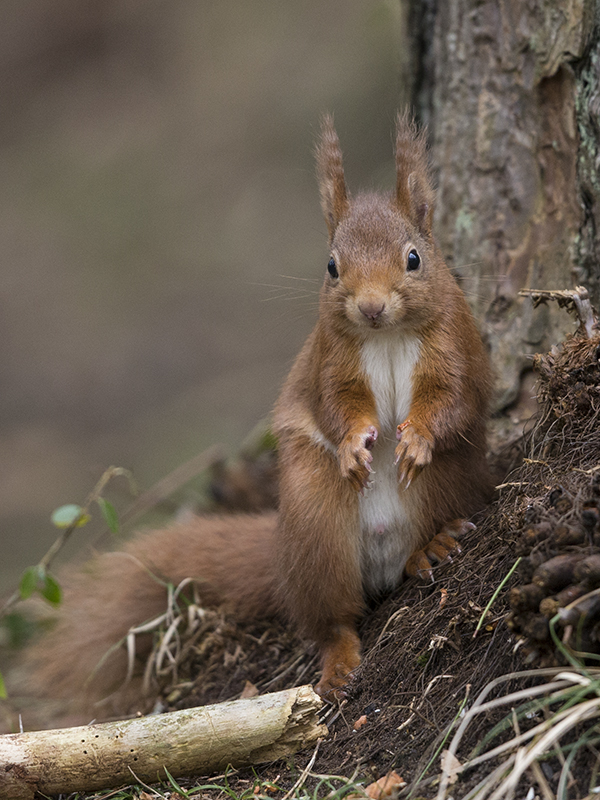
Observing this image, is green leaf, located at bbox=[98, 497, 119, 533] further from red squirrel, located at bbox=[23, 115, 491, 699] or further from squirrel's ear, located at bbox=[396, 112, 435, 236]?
squirrel's ear, located at bbox=[396, 112, 435, 236]

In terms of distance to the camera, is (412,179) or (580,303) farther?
(412,179)

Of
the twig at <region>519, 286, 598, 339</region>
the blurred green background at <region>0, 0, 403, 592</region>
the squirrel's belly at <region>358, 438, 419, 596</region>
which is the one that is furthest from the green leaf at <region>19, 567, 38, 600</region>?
the blurred green background at <region>0, 0, 403, 592</region>

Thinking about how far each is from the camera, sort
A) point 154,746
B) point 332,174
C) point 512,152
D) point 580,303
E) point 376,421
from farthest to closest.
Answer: point 512,152
point 332,174
point 376,421
point 580,303
point 154,746

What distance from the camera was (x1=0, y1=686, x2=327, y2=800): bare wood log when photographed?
2.21m

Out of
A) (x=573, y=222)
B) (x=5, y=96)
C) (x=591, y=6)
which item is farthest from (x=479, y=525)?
(x=5, y=96)

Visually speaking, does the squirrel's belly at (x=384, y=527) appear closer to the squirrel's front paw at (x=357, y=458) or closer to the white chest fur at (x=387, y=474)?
the white chest fur at (x=387, y=474)

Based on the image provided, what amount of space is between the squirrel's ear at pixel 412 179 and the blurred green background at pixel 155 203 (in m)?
4.08

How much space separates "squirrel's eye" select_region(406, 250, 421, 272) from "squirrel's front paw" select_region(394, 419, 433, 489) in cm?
51

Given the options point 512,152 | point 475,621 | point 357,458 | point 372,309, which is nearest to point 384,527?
point 357,458

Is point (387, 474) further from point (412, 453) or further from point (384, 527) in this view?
point (412, 453)

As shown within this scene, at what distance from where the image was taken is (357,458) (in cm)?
260

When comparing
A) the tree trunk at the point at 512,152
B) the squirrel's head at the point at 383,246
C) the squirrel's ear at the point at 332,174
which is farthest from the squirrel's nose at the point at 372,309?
the tree trunk at the point at 512,152

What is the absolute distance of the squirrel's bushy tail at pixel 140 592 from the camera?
3.38 metres

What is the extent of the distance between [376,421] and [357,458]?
221mm
